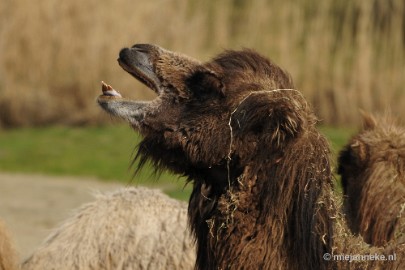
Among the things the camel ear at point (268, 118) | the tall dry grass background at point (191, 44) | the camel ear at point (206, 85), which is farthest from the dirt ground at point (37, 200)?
the camel ear at point (268, 118)

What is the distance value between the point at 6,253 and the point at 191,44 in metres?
11.9

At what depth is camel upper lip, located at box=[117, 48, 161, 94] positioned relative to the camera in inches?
173

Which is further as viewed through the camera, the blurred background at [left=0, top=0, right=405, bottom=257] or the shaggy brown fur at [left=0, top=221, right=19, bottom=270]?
the blurred background at [left=0, top=0, right=405, bottom=257]

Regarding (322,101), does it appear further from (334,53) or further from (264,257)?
(264,257)

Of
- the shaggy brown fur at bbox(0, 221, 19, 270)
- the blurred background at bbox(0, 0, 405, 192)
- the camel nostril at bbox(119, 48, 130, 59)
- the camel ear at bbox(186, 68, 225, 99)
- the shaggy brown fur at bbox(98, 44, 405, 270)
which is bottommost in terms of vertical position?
the shaggy brown fur at bbox(0, 221, 19, 270)

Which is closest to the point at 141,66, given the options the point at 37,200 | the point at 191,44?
the point at 37,200

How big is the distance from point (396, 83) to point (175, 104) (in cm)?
1297

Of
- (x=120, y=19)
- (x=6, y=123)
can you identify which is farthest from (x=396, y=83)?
(x=6, y=123)

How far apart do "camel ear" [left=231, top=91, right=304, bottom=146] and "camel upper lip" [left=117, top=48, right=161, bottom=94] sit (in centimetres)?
44

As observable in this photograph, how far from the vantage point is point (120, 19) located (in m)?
16.6

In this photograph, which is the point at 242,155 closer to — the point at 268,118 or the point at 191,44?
the point at 268,118

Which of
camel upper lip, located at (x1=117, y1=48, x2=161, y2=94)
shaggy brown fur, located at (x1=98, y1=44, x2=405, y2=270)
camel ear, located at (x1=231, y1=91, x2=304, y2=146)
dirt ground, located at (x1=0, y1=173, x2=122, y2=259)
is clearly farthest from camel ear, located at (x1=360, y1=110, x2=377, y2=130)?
dirt ground, located at (x1=0, y1=173, x2=122, y2=259)

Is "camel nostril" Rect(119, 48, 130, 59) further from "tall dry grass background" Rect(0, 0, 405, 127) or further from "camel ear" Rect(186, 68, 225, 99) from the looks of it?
"tall dry grass background" Rect(0, 0, 405, 127)

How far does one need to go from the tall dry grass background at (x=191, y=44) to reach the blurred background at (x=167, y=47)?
0.02 meters
